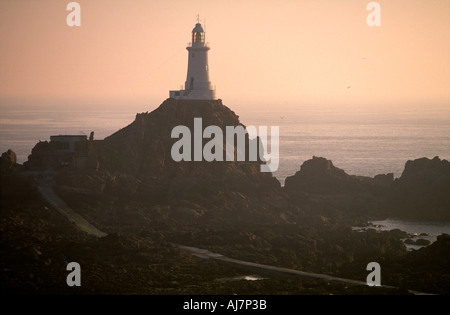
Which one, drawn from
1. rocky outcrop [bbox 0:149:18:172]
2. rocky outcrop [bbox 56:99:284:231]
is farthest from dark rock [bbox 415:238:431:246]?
rocky outcrop [bbox 0:149:18:172]

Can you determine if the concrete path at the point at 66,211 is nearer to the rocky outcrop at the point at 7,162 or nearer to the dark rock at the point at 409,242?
the rocky outcrop at the point at 7,162

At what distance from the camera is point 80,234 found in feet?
269

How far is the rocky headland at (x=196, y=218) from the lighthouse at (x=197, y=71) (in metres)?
1.26

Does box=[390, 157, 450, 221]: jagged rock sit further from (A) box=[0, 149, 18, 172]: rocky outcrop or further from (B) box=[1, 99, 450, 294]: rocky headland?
(A) box=[0, 149, 18, 172]: rocky outcrop

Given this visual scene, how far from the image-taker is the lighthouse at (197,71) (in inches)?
4281

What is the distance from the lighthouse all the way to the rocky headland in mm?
1261

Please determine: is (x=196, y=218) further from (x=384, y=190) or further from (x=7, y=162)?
(x=384, y=190)

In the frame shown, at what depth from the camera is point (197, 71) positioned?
109 metres

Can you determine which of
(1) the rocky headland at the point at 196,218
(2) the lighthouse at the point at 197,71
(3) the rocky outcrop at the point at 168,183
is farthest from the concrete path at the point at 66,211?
(2) the lighthouse at the point at 197,71

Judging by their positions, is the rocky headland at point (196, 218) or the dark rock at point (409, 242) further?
the dark rock at point (409, 242)

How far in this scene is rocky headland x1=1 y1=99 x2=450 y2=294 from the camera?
69312 mm
